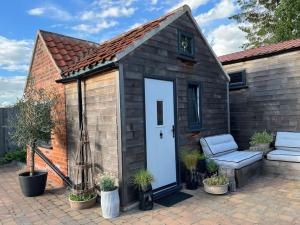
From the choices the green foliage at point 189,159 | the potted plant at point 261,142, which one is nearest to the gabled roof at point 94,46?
the green foliage at point 189,159

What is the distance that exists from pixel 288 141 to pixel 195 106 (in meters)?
3.00

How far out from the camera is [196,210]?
4238 millimetres

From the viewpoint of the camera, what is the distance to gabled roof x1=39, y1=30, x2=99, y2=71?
6279 millimetres

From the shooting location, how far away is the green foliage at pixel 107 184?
413 cm

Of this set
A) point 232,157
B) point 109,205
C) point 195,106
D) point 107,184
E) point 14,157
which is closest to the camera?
point 109,205

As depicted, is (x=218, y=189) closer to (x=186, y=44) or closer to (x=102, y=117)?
(x=102, y=117)

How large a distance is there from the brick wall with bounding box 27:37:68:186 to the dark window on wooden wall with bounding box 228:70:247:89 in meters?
6.06

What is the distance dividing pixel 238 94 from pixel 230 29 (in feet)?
44.8

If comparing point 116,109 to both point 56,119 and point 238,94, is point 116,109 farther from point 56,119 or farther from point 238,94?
point 238,94

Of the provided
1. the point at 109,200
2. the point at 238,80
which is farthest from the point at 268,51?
the point at 109,200

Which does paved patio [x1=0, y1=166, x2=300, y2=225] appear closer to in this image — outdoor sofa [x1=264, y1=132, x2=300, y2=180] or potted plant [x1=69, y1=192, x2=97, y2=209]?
potted plant [x1=69, y1=192, x2=97, y2=209]

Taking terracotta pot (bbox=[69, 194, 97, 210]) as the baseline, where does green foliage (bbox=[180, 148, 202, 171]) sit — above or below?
above

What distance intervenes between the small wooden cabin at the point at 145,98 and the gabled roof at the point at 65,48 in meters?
0.06

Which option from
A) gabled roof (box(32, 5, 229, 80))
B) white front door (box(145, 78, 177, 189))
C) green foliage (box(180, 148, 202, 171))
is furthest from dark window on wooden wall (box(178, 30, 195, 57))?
green foliage (box(180, 148, 202, 171))
